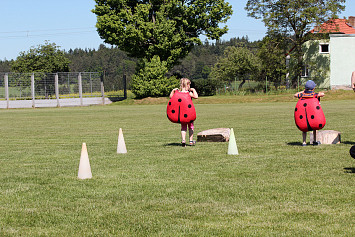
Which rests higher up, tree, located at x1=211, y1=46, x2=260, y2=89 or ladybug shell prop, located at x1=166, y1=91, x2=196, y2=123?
tree, located at x1=211, y1=46, x2=260, y2=89

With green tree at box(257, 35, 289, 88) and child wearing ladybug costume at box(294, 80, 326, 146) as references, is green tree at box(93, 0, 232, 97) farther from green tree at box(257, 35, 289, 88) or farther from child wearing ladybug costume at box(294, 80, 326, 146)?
child wearing ladybug costume at box(294, 80, 326, 146)

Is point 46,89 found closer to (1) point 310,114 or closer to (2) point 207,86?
(2) point 207,86

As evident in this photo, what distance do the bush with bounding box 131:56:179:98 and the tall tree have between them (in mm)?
1554

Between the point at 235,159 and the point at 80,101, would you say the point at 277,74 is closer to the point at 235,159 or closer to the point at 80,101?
the point at 80,101

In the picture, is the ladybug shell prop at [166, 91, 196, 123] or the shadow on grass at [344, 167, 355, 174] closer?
the shadow on grass at [344, 167, 355, 174]

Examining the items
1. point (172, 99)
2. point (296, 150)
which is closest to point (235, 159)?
point (296, 150)

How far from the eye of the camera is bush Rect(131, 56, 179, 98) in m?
59.6

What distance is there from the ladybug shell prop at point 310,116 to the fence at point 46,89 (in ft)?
161

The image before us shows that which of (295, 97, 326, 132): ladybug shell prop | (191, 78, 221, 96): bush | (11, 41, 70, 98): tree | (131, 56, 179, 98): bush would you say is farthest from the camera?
(11, 41, 70, 98): tree

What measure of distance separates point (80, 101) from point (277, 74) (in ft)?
103

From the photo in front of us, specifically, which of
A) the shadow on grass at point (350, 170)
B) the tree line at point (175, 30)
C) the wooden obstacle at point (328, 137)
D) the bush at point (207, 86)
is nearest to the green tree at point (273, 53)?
the tree line at point (175, 30)

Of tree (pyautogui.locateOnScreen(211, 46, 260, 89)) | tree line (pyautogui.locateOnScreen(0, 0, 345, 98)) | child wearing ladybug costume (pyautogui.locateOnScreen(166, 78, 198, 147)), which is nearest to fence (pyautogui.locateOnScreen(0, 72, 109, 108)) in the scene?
tree line (pyautogui.locateOnScreen(0, 0, 345, 98))

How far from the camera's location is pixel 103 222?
593cm

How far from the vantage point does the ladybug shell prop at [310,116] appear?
13.0 metres
